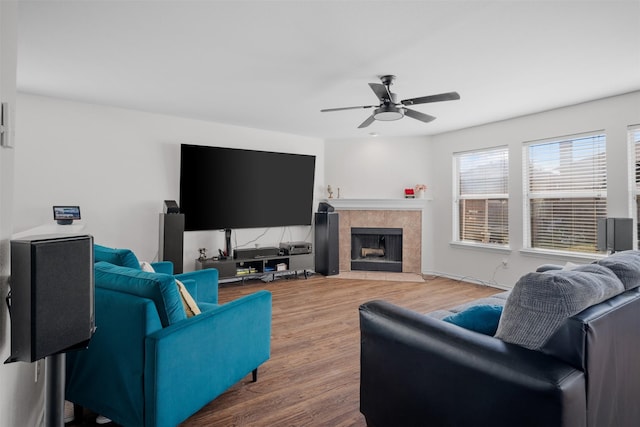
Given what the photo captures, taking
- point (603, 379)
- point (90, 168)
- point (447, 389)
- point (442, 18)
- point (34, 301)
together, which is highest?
point (442, 18)

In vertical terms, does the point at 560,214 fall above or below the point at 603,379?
above

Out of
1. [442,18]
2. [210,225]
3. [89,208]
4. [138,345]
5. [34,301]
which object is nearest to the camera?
[34,301]

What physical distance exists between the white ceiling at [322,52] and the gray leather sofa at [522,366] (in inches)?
71.2

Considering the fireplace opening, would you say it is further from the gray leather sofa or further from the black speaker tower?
the black speaker tower

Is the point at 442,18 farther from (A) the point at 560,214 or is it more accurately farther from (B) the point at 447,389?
A: (A) the point at 560,214

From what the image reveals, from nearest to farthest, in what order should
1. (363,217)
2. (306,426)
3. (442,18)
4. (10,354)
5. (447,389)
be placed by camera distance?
(10,354) → (447,389) → (306,426) → (442,18) → (363,217)

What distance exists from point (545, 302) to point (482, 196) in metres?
4.55

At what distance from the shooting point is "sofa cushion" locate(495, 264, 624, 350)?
1.25m

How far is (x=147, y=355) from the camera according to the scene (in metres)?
1.60

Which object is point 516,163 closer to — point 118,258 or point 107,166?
point 118,258

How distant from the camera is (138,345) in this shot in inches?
64.1

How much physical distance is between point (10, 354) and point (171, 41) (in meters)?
2.36

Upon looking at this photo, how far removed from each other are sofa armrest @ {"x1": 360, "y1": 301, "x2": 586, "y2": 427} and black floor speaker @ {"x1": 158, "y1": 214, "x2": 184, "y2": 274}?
128 inches

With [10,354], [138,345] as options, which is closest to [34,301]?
[10,354]
